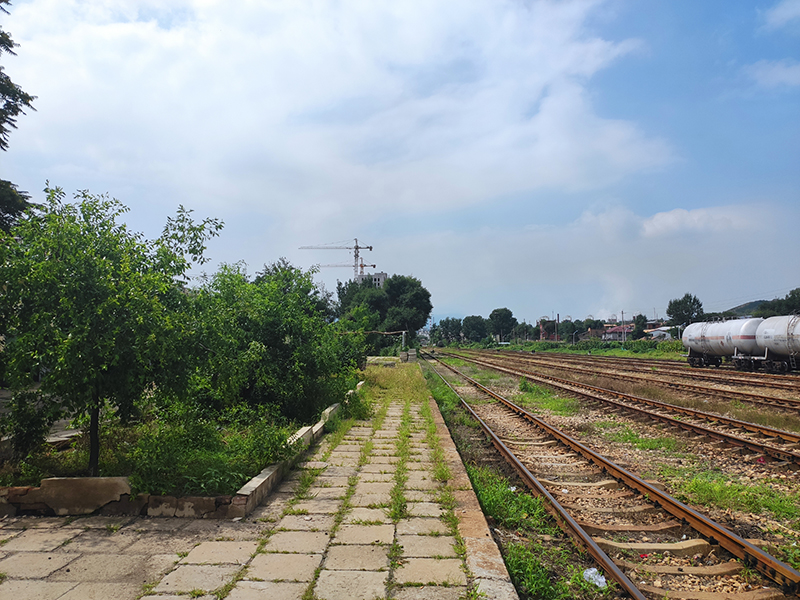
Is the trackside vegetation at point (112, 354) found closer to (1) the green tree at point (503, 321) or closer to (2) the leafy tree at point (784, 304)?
(2) the leafy tree at point (784, 304)

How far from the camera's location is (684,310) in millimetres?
96438

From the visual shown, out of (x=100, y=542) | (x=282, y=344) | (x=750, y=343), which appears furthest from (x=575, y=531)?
(x=750, y=343)

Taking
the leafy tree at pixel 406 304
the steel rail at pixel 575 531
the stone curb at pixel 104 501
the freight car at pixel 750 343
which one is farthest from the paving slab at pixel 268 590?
the leafy tree at pixel 406 304

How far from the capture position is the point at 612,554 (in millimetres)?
4562

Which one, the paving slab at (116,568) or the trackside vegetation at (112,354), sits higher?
the trackside vegetation at (112,354)

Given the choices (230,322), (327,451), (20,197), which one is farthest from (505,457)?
(20,197)

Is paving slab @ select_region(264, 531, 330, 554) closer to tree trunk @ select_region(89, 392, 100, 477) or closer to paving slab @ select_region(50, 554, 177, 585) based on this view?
paving slab @ select_region(50, 554, 177, 585)

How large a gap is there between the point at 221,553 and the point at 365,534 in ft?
4.00

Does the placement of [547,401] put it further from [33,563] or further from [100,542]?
[33,563]

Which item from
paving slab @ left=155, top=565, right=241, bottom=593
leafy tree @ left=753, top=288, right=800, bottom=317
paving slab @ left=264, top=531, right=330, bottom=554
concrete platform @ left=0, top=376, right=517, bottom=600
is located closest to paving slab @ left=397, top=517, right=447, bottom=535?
concrete platform @ left=0, top=376, right=517, bottom=600

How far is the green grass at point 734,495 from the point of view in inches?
220

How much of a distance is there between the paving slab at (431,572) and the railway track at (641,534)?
47.9 inches

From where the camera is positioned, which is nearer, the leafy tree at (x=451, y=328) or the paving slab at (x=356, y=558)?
the paving slab at (x=356, y=558)

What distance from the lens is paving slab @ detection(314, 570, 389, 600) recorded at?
3566mm
